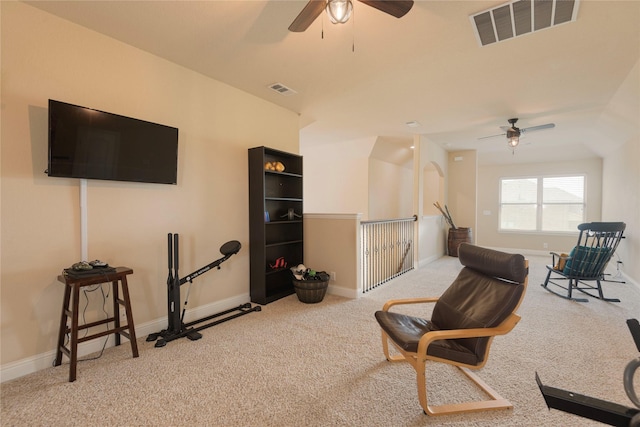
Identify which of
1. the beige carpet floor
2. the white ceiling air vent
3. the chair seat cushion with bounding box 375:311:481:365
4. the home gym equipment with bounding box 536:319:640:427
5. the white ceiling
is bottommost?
the beige carpet floor

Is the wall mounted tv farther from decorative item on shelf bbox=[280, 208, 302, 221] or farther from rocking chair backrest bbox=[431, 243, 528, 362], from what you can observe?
rocking chair backrest bbox=[431, 243, 528, 362]

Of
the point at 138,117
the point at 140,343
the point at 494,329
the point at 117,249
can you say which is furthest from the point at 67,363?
the point at 494,329

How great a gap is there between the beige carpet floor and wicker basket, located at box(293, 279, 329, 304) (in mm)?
522

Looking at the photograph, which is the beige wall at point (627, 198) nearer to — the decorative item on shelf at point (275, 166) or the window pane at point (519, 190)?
the window pane at point (519, 190)

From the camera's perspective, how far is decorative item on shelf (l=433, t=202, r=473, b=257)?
6.88 m

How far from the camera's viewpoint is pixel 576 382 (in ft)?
6.77

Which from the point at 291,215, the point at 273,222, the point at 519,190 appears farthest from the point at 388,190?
the point at 273,222

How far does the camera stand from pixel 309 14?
184 centimetres

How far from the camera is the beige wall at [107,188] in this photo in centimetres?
212

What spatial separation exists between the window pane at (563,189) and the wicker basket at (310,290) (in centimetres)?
707

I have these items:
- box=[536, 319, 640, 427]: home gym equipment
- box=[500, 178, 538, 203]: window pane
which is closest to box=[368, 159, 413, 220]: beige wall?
box=[500, 178, 538, 203]: window pane

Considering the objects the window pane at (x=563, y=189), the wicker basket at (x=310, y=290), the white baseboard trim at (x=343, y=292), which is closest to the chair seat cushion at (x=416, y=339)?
the wicker basket at (x=310, y=290)

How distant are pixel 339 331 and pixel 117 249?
220cm

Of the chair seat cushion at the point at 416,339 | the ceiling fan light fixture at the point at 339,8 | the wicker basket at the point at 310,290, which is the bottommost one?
the wicker basket at the point at 310,290
